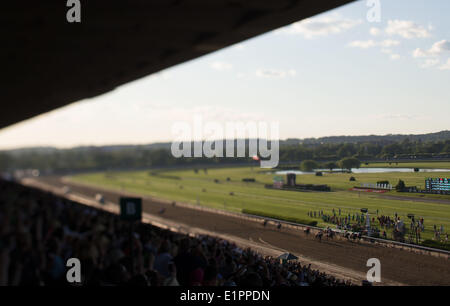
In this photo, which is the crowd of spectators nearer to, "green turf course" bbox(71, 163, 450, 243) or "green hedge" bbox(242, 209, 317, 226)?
"green hedge" bbox(242, 209, 317, 226)

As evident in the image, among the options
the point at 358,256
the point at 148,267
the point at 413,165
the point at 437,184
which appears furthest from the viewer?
the point at 148,267

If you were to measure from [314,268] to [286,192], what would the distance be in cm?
114

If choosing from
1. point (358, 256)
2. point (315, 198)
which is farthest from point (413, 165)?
Answer: point (315, 198)

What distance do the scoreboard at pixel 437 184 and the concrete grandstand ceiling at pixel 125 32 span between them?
2.07m

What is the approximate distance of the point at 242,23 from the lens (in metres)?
3.33

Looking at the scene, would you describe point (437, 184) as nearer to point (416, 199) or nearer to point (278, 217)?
point (416, 199)

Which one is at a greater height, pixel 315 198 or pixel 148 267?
pixel 315 198

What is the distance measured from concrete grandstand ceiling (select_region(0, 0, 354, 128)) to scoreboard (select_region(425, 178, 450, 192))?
6.78 ft

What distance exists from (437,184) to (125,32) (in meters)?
3.54

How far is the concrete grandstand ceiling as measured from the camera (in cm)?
315

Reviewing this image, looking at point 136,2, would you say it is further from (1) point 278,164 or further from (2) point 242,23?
(1) point 278,164

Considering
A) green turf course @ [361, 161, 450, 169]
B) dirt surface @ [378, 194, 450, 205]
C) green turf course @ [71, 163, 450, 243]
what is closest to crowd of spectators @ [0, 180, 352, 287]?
green turf course @ [71, 163, 450, 243]

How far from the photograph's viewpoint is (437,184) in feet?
12.1
